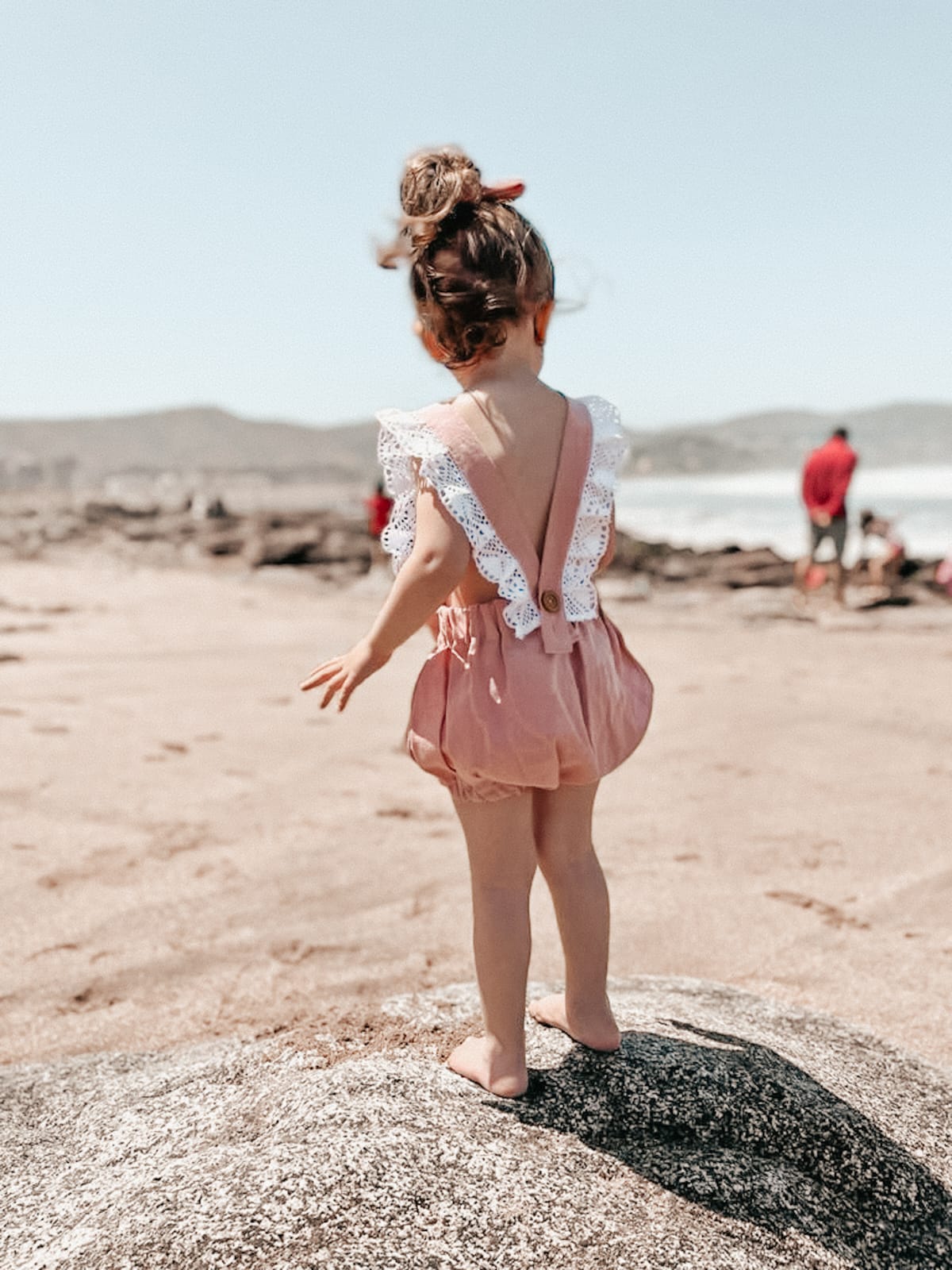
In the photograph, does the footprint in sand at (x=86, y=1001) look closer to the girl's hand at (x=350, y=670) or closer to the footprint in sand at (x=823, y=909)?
the girl's hand at (x=350, y=670)

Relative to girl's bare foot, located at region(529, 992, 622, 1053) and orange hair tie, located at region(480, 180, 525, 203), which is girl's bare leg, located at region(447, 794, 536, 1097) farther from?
orange hair tie, located at region(480, 180, 525, 203)

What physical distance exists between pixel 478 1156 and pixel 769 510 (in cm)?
2808

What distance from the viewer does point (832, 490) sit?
11.4m

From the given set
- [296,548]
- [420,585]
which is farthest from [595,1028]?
[296,548]

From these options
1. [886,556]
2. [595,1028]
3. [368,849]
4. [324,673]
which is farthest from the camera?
[886,556]

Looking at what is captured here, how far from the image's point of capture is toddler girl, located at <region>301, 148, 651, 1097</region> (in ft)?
7.09

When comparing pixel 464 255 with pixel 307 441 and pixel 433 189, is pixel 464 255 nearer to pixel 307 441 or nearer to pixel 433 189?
pixel 433 189

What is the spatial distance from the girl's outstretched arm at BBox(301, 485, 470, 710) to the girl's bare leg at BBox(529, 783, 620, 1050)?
16.8 inches

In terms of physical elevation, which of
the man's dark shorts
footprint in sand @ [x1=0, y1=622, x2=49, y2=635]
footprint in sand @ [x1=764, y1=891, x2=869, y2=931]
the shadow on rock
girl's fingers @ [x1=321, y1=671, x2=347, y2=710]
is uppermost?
girl's fingers @ [x1=321, y1=671, x2=347, y2=710]

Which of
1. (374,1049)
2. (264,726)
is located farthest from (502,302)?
(264,726)

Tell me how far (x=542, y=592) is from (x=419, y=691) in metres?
0.29

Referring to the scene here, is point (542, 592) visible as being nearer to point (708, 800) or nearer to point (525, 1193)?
point (525, 1193)

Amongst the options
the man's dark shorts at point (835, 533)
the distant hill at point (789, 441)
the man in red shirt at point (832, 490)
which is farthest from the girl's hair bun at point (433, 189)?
the distant hill at point (789, 441)

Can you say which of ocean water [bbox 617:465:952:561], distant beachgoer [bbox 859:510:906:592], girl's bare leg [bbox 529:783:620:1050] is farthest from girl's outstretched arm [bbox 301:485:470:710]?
distant beachgoer [bbox 859:510:906:592]
